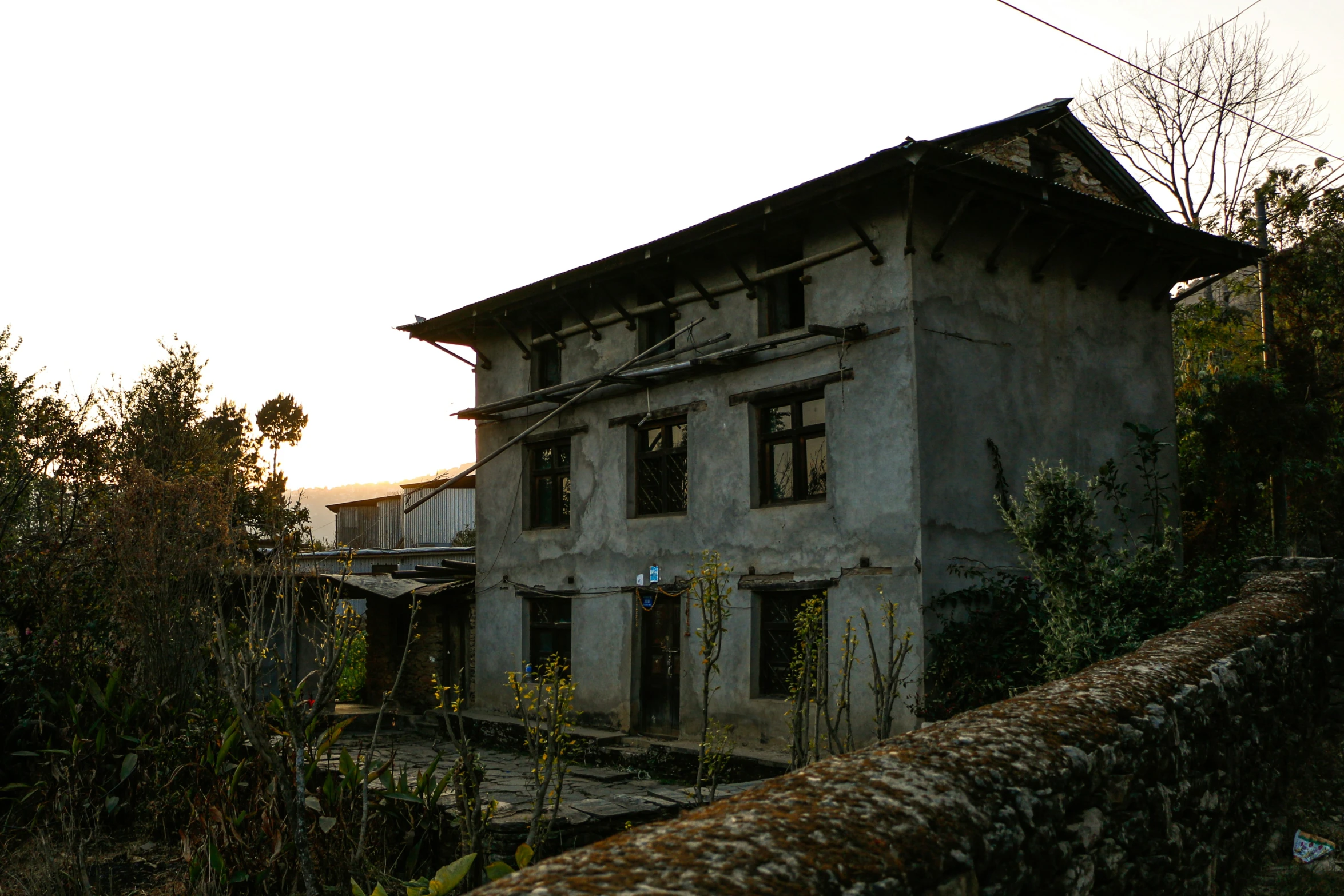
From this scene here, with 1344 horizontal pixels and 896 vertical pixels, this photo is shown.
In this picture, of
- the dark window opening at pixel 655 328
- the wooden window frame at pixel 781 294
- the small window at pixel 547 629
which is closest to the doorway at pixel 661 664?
the small window at pixel 547 629

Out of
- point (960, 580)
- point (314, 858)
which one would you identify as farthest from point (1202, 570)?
point (314, 858)

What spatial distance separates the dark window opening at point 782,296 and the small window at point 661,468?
2117 mm

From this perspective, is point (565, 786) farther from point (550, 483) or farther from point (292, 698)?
point (550, 483)

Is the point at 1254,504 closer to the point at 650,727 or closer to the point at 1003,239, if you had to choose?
the point at 1003,239

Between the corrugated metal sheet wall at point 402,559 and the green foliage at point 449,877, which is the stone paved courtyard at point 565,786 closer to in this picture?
the green foliage at point 449,877

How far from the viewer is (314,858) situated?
7176mm

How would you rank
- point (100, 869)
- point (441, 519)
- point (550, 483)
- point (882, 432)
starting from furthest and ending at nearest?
point (441, 519)
point (550, 483)
point (882, 432)
point (100, 869)

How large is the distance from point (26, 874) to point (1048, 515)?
9856 millimetres

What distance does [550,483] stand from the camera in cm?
1781

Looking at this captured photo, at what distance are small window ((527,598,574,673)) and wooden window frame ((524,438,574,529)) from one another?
4.34 ft

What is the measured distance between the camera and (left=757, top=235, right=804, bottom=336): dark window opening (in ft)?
46.3

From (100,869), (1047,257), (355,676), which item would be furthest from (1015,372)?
(355,676)

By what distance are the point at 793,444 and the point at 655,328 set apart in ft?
11.9

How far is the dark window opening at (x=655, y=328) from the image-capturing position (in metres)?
15.8
